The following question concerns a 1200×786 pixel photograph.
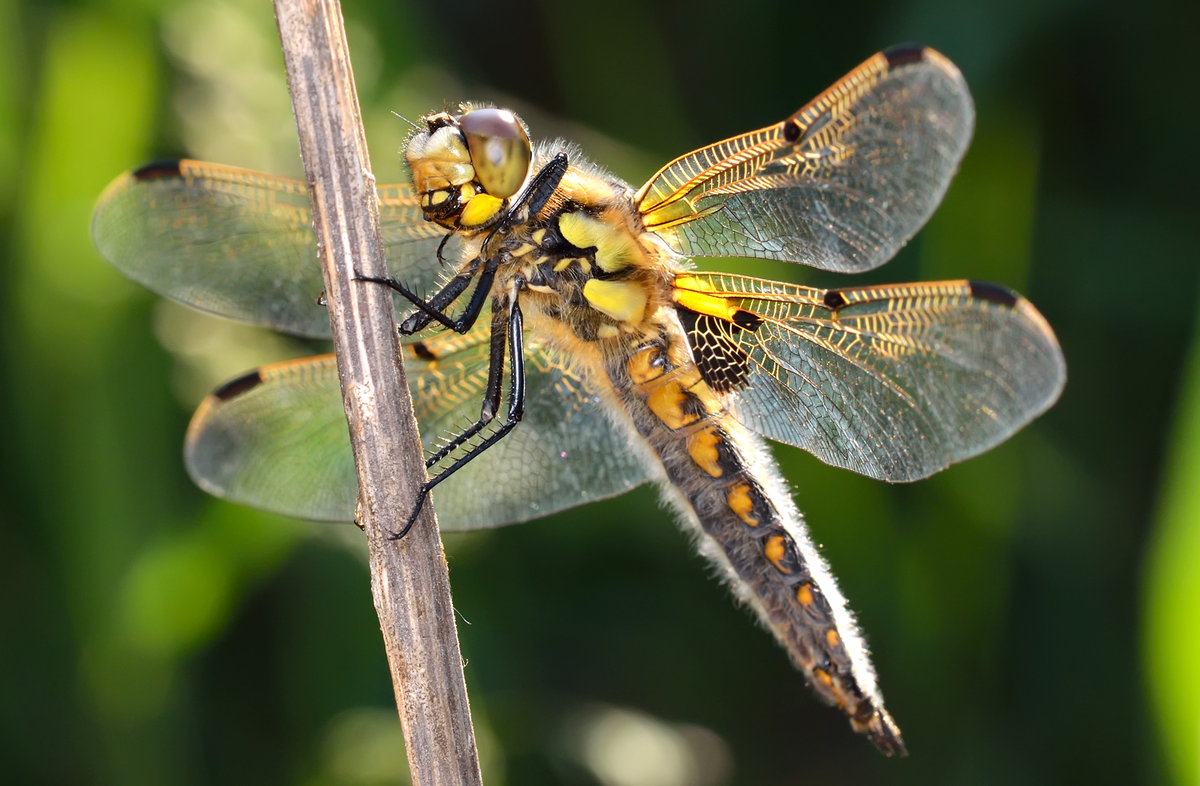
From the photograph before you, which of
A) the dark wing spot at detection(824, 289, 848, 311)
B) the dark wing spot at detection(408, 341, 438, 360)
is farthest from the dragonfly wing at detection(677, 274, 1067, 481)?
the dark wing spot at detection(408, 341, 438, 360)

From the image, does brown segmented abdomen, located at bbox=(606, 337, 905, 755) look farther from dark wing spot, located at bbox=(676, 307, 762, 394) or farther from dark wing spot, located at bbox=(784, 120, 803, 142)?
dark wing spot, located at bbox=(784, 120, 803, 142)

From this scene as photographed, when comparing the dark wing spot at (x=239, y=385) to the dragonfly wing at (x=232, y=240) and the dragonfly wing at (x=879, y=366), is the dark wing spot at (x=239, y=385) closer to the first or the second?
the dragonfly wing at (x=232, y=240)

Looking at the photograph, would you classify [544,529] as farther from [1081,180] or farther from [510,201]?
[1081,180]

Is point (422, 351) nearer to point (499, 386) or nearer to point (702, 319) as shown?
point (499, 386)

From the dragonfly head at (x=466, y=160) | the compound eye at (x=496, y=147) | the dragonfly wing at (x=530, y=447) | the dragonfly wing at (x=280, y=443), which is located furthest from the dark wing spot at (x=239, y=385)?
the compound eye at (x=496, y=147)

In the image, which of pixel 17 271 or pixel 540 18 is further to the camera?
pixel 540 18

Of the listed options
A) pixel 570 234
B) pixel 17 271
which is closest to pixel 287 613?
pixel 17 271
